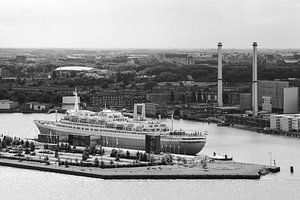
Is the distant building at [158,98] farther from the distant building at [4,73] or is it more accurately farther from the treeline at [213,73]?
the distant building at [4,73]

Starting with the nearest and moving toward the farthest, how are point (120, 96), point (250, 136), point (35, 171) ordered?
1. point (35, 171)
2. point (250, 136)
3. point (120, 96)

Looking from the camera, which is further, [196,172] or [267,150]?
[267,150]

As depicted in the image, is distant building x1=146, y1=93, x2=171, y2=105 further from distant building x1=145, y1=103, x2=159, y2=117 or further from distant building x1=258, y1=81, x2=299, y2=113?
distant building x1=258, y1=81, x2=299, y2=113

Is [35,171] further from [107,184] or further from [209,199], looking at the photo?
[209,199]

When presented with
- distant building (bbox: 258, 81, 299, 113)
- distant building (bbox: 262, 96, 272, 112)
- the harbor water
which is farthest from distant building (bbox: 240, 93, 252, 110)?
the harbor water

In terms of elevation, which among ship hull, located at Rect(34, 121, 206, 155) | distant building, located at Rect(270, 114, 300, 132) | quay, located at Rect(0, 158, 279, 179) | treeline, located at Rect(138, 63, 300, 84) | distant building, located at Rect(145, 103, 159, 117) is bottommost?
quay, located at Rect(0, 158, 279, 179)

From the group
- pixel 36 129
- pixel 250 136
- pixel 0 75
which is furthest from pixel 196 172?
pixel 0 75
